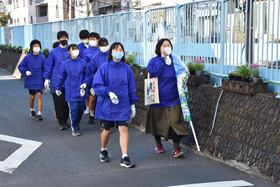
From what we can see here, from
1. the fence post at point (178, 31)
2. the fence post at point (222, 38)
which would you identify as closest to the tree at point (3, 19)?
the fence post at point (178, 31)

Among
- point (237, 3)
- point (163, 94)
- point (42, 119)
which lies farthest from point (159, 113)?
point (42, 119)

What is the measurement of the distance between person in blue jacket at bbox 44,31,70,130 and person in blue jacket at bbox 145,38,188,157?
9.66 ft

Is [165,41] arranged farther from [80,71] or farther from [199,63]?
[80,71]

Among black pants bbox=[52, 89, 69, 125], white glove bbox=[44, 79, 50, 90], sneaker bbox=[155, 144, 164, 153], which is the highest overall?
white glove bbox=[44, 79, 50, 90]

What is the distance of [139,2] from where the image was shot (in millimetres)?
30359

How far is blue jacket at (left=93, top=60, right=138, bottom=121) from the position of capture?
6.04 meters

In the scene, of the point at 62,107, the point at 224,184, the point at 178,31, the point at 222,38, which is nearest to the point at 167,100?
the point at 222,38

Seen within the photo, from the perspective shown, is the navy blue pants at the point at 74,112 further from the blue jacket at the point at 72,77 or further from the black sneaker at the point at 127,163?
the black sneaker at the point at 127,163

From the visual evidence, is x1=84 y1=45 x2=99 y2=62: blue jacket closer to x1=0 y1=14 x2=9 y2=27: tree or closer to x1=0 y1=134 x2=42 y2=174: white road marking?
x1=0 y1=134 x2=42 y2=174: white road marking

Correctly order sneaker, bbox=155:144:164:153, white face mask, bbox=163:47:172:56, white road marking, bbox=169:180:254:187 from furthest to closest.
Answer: sneaker, bbox=155:144:164:153
white face mask, bbox=163:47:172:56
white road marking, bbox=169:180:254:187

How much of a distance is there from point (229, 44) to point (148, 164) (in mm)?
2372

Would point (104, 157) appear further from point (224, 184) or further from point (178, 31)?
point (178, 31)

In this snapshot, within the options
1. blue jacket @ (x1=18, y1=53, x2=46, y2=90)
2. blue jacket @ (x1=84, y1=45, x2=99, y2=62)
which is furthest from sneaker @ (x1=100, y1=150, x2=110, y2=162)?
blue jacket @ (x1=18, y1=53, x2=46, y2=90)

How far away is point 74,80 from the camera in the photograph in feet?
26.7
